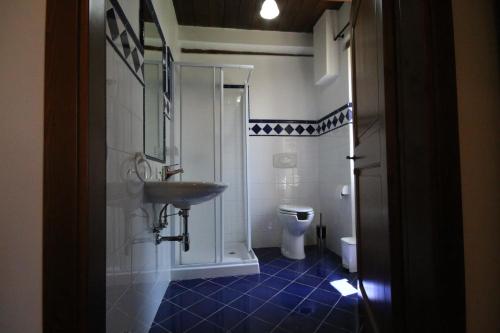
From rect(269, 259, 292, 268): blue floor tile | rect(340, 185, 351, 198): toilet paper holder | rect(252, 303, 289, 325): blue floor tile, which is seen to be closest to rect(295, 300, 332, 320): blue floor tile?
rect(252, 303, 289, 325): blue floor tile

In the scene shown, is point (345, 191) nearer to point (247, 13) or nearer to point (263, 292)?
point (263, 292)

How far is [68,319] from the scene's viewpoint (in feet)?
1.84

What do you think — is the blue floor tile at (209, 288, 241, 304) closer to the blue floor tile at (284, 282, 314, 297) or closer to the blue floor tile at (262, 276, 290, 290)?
the blue floor tile at (262, 276, 290, 290)

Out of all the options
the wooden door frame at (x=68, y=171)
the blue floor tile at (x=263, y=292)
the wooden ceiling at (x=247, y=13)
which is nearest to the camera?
the wooden door frame at (x=68, y=171)

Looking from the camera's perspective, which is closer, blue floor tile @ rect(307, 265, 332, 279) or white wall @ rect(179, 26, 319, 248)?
blue floor tile @ rect(307, 265, 332, 279)

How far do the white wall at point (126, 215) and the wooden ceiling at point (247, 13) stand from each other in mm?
1460

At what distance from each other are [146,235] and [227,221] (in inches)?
59.3

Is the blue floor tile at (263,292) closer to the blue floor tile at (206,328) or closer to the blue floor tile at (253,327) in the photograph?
the blue floor tile at (253,327)

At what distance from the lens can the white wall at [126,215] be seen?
93cm

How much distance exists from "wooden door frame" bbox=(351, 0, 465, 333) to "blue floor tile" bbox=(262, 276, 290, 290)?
1284 mm

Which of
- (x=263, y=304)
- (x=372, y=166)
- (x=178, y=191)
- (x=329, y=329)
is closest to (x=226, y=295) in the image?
(x=263, y=304)

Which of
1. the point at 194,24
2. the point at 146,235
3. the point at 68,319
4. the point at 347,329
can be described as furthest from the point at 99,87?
the point at 194,24

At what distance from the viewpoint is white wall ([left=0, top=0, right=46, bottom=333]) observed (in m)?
0.58

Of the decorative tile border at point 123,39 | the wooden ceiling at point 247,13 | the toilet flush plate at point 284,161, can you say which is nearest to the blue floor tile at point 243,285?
the toilet flush plate at point 284,161
